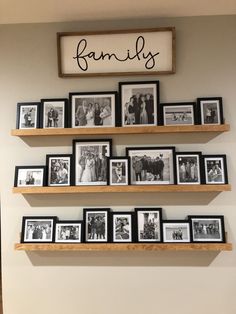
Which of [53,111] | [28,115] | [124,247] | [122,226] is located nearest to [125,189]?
[122,226]

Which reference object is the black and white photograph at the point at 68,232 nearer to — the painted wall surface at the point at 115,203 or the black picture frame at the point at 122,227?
the painted wall surface at the point at 115,203

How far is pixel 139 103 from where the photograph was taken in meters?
2.05

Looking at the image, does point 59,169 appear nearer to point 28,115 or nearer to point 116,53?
point 28,115

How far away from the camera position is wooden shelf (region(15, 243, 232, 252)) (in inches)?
75.1

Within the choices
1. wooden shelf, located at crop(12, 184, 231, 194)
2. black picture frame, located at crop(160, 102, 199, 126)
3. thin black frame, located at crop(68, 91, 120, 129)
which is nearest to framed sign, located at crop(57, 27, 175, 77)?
thin black frame, located at crop(68, 91, 120, 129)

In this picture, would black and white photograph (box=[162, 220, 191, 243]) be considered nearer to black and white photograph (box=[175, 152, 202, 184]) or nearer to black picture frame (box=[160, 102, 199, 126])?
black and white photograph (box=[175, 152, 202, 184])

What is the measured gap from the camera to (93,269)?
6.72 ft

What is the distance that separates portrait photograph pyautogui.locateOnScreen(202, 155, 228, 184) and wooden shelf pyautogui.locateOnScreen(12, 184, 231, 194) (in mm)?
Answer: 73

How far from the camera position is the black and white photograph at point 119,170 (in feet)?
6.59

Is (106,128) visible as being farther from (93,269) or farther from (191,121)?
(93,269)

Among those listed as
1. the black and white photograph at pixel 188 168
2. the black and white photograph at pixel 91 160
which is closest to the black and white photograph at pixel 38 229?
the black and white photograph at pixel 91 160

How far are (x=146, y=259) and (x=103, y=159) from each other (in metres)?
0.69

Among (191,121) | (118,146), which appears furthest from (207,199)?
(118,146)

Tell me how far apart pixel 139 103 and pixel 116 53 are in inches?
14.0
